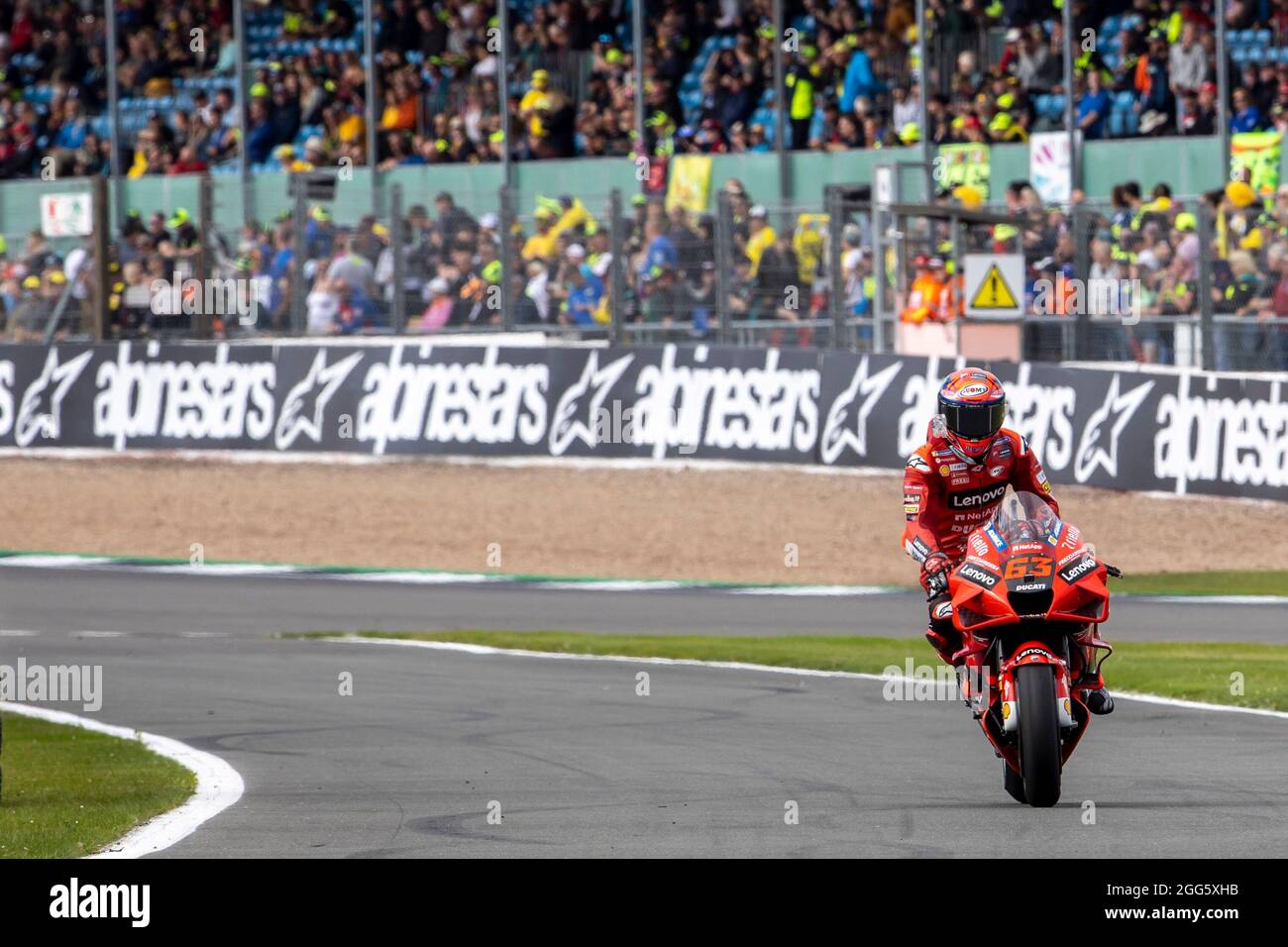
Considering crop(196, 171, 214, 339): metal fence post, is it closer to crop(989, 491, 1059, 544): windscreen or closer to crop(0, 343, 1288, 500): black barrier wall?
crop(0, 343, 1288, 500): black barrier wall

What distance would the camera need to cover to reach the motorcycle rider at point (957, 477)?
368 inches

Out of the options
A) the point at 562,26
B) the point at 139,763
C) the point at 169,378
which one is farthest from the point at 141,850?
the point at 562,26

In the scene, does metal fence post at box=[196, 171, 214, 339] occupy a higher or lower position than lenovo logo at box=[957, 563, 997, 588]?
higher

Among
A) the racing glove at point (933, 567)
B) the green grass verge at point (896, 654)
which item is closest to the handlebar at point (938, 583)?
the racing glove at point (933, 567)

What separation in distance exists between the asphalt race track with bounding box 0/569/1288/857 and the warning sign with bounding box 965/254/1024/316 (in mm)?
5075

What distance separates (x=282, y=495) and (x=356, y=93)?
347 inches

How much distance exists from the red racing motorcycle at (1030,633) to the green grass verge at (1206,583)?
8883mm

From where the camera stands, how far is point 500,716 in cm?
1186

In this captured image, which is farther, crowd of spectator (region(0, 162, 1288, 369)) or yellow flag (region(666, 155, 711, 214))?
yellow flag (region(666, 155, 711, 214))

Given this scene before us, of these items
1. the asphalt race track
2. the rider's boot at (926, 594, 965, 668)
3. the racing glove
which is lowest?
the asphalt race track

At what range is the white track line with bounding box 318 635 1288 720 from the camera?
38.5 ft

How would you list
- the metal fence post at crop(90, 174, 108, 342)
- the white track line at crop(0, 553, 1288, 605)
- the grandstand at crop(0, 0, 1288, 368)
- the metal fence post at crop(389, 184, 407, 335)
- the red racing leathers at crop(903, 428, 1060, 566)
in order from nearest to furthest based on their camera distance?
1. the red racing leathers at crop(903, 428, 1060, 566)
2. the white track line at crop(0, 553, 1288, 605)
3. the grandstand at crop(0, 0, 1288, 368)
4. the metal fence post at crop(389, 184, 407, 335)
5. the metal fence post at crop(90, 174, 108, 342)

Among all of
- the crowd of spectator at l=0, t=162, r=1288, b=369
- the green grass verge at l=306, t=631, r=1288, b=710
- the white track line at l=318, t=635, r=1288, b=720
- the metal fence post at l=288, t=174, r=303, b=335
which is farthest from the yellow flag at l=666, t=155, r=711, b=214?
the white track line at l=318, t=635, r=1288, b=720

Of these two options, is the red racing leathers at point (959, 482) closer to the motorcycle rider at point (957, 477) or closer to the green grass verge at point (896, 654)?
the motorcycle rider at point (957, 477)
